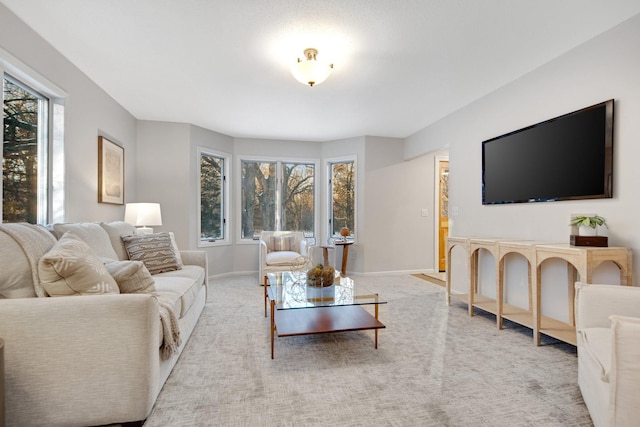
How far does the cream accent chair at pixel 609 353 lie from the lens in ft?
3.95

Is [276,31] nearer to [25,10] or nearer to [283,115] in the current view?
[25,10]

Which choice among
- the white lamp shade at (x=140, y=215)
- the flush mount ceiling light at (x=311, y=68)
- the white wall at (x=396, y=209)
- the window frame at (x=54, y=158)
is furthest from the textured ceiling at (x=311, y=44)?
the white wall at (x=396, y=209)

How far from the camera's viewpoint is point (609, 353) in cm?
141

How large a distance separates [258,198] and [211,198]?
823mm

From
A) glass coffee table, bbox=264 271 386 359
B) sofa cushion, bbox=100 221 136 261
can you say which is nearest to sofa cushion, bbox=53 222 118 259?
sofa cushion, bbox=100 221 136 261

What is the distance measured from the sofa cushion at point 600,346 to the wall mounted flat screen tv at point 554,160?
124cm

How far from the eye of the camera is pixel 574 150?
2574 mm

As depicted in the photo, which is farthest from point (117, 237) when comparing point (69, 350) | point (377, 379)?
point (377, 379)

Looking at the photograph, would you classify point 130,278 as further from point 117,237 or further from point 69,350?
point 117,237

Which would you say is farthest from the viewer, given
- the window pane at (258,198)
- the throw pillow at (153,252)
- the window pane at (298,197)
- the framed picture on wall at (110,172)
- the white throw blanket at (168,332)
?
the window pane at (298,197)

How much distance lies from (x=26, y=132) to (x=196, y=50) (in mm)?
1525

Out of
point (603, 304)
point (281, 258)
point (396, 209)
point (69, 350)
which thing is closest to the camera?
point (69, 350)

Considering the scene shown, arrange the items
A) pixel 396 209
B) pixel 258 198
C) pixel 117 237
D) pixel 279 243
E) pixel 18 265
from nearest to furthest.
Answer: pixel 18 265 < pixel 117 237 < pixel 279 243 < pixel 396 209 < pixel 258 198

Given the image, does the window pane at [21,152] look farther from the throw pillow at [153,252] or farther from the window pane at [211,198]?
the window pane at [211,198]
